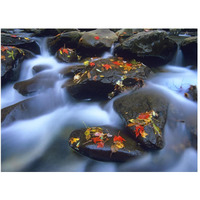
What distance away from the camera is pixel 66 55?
221 inches

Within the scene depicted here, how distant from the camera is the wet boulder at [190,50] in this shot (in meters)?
5.00

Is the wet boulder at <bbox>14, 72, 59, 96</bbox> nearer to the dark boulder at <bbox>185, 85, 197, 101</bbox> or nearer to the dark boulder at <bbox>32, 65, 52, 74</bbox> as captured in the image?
the dark boulder at <bbox>32, 65, 52, 74</bbox>

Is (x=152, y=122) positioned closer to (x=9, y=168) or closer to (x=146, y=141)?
(x=146, y=141)

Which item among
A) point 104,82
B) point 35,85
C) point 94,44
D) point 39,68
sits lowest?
point 35,85

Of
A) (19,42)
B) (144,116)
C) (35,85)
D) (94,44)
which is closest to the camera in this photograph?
(144,116)

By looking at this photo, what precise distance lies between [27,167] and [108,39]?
5173 millimetres

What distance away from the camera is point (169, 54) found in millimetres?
5035

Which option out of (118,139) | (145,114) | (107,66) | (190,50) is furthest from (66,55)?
(190,50)

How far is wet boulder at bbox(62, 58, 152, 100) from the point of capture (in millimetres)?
3771

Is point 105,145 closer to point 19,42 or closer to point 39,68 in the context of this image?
point 39,68

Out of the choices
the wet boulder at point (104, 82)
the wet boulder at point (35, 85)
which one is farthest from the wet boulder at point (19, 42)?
the wet boulder at point (104, 82)

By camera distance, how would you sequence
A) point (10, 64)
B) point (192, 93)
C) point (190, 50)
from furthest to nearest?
1. point (190, 50)
2. point (10, 64)
3. point (192, 93)

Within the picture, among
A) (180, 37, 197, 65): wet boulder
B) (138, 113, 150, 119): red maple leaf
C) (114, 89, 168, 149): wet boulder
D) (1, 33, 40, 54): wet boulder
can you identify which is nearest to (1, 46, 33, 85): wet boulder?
(1, 33, 40, 54): wet boulder

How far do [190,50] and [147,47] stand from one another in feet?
6.23
